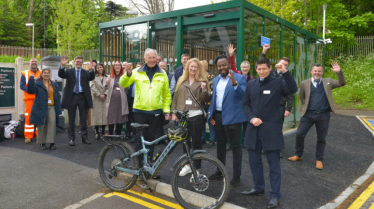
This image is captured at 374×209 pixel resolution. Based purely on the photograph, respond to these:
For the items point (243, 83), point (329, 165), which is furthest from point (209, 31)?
point (329, 165)

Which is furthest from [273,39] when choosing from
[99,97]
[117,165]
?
[117,165]

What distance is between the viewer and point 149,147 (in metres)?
4.22

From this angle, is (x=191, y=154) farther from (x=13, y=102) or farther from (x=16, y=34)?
(x=16, y=34)

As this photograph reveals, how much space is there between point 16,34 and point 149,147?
38.6 meters

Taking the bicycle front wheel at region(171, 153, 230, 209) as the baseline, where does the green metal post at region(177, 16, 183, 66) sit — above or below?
above

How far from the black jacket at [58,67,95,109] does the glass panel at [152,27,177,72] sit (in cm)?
215

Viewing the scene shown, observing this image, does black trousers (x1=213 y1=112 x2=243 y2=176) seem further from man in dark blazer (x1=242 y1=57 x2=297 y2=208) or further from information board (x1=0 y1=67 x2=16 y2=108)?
information board (x1=0 y1=67 x2=16 y2=108)

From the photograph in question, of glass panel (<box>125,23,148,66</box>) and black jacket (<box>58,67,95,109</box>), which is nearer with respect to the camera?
black jacket (<box>58,67,95,109</box>)

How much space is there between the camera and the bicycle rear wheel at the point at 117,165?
4.08 m

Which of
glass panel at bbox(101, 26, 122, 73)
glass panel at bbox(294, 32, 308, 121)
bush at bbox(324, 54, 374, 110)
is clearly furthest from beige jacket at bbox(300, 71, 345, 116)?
bush at bbox(324, 54, 374, 110)

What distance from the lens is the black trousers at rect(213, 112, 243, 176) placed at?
420 centimetres

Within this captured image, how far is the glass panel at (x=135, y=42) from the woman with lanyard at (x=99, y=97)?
1.43m

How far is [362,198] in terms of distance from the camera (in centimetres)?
418

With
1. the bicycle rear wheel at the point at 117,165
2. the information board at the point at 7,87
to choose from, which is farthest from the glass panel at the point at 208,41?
the information board at the point at 7,87
